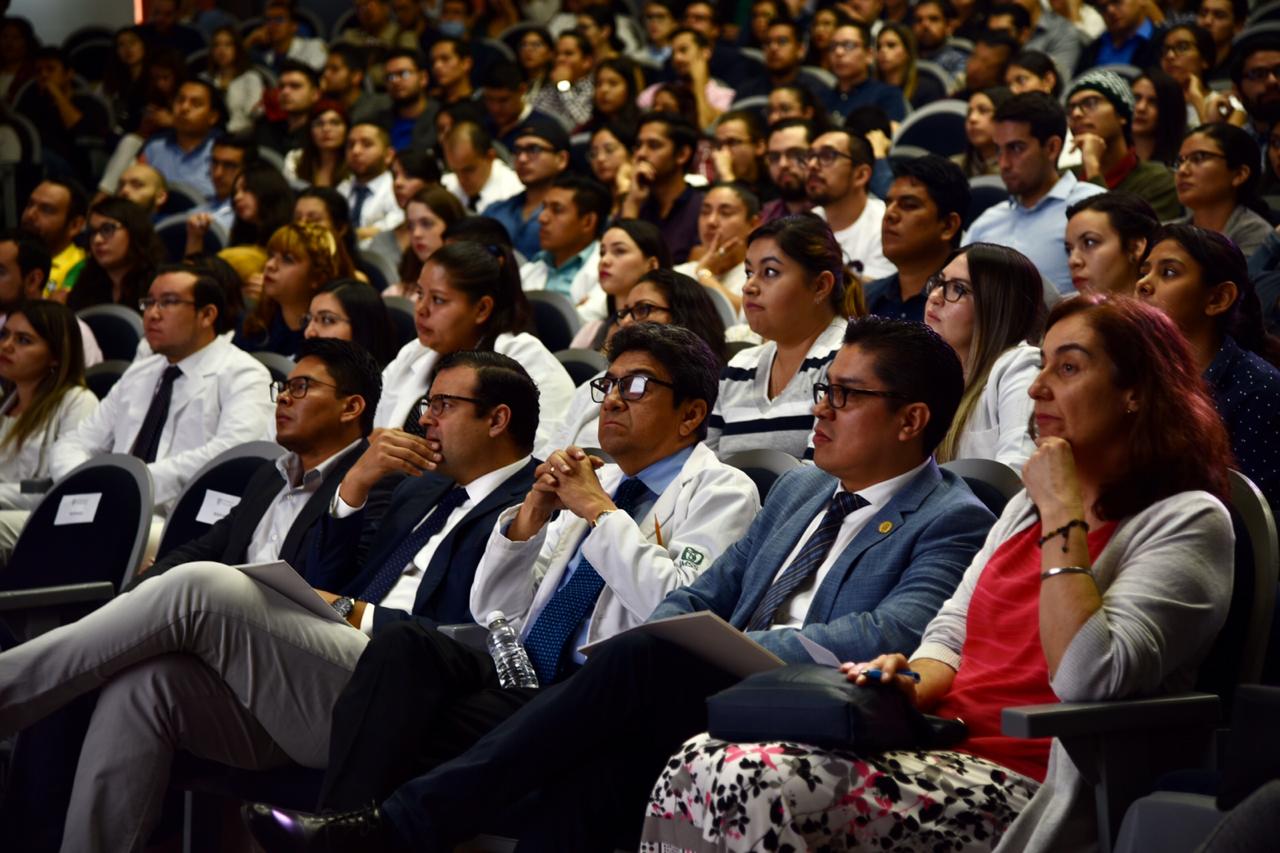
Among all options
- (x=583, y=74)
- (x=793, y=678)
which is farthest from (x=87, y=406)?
(x=583, y=74)

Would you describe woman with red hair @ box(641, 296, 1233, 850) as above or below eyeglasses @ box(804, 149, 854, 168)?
above

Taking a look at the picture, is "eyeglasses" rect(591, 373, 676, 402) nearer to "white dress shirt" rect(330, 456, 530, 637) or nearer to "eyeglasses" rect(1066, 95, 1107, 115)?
"white dress shirt" rect(330, 456, 530, 637)

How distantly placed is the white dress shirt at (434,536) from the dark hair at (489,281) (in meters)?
1.00

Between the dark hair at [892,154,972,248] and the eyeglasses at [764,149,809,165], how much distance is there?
1137 millimetres

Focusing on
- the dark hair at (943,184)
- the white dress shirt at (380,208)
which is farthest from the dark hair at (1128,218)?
the white dress shirt at (380,208)

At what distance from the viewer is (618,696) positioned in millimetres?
2359

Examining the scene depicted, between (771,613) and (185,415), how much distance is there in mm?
2660

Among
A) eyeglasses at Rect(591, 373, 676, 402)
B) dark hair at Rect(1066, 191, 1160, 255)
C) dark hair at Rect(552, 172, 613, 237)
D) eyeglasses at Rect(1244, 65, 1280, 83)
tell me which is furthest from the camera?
dark hair at Rect(552, 172, 613, 237)

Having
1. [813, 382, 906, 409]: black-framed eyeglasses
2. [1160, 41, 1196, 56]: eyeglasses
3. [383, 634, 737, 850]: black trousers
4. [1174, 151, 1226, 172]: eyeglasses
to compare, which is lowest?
[383, 634, 737, 850]: black trousers

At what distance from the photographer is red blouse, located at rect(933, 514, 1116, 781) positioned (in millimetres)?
2225

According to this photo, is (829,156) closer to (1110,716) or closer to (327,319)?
(327,319)

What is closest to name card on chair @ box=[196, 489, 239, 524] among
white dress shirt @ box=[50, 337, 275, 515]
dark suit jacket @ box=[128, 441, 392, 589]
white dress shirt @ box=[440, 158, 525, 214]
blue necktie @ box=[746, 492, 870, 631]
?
dark suit jacket @ box=[128, 441, 392, 589]

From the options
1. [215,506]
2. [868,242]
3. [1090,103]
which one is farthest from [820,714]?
[1090,103]

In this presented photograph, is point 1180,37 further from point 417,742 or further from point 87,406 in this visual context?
point 417,742
